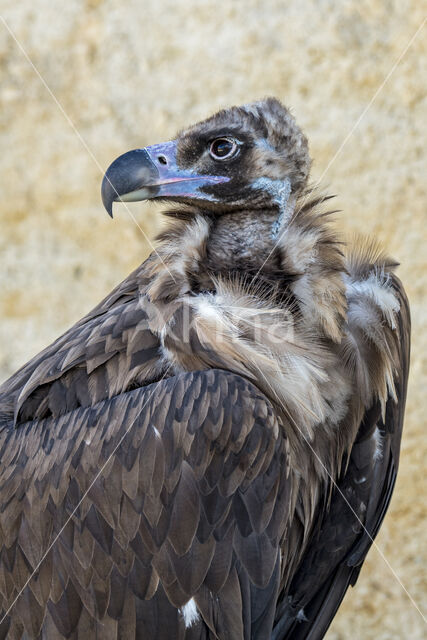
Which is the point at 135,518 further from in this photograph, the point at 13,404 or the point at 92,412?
the point at 13,404

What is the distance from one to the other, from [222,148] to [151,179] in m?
0.21

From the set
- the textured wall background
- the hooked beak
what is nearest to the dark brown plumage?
the hooked beak

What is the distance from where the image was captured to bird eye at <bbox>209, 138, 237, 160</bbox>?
2.36 m

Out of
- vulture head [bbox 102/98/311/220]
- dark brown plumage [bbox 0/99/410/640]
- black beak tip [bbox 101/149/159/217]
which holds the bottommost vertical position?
dark brown plumage [bbox 0/99/410/640]

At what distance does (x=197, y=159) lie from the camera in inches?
93.4

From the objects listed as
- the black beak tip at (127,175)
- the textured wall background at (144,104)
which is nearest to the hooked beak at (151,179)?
the black beak tip at (127,175)

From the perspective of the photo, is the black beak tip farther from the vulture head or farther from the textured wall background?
the textured wall background

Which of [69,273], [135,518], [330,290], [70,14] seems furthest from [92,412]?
[70,14]

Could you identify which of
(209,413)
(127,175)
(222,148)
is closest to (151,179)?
(127,175)

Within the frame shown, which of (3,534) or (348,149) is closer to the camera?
(3,534)

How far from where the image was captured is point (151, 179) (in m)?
2.32

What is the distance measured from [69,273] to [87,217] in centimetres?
34

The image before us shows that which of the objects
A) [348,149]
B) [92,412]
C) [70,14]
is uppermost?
[70,14]

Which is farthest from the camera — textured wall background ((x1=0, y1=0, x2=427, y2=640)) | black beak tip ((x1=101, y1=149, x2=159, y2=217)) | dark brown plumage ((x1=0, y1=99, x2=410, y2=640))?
textured wall background ((x1=0, y1=0, x2=427, y2=640))
